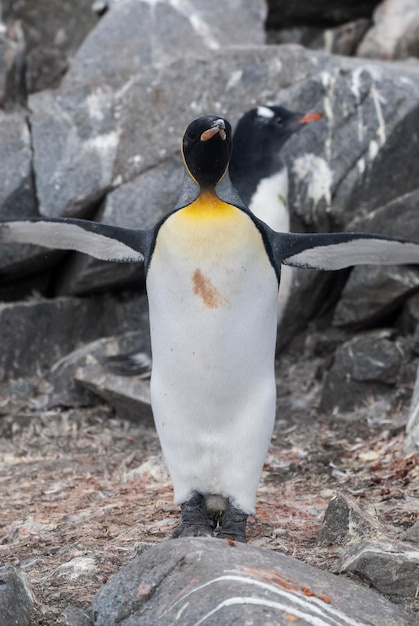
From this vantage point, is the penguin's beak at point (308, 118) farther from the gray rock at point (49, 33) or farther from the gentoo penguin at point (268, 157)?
the gray rock at point (49, 33)

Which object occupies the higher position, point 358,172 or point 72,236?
point 72,236

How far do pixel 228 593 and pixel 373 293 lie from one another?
4.33 meters

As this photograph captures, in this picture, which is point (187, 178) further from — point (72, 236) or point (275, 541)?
point (275, 541)

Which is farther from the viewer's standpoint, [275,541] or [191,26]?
[191,26]

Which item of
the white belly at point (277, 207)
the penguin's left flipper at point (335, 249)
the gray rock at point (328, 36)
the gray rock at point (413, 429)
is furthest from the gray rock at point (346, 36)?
the penguin's left flipper at point (335, 249)

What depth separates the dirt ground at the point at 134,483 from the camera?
399 cm

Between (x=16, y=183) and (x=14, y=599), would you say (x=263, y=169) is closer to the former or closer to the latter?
(x=16, y=183)

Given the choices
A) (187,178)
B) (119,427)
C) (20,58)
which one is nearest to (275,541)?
(187,178)

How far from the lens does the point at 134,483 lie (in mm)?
5379

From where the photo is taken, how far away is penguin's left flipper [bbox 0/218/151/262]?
4.29 meters

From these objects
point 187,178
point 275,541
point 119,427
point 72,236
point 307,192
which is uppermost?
point 187,178

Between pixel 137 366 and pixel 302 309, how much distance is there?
135 cm

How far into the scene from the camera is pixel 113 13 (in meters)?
7.98

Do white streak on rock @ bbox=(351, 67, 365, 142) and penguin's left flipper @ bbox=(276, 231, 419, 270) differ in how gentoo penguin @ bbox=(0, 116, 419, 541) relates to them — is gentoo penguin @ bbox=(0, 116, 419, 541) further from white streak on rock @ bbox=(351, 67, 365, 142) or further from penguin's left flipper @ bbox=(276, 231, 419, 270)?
white streak on rock @ bbox=(351, 67, 365, 142)
